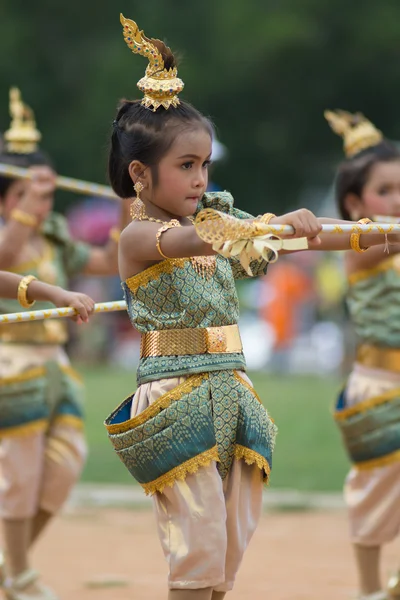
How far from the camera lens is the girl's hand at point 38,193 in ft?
19.2

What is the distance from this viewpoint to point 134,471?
13.1 ft

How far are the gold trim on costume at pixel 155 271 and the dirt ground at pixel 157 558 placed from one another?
2171 mm

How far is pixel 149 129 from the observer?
154 inches

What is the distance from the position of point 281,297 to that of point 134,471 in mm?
15491

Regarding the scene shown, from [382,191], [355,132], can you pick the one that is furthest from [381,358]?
[355,132]

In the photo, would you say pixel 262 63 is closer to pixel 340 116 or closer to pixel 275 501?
pixel 275 501

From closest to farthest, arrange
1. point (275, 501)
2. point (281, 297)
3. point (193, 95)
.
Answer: point (275, 501) < point (281, 297) < point (193, 95)

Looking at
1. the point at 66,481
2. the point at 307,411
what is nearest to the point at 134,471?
the point at 66,481

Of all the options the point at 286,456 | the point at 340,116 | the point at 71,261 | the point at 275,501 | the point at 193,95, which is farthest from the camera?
the point at 193,95

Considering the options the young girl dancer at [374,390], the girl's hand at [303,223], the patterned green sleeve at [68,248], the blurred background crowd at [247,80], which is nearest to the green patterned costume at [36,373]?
the patterned green sleeve at [68,248]

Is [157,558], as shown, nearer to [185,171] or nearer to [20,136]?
[20,136]

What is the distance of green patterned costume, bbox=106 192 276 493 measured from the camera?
3.89 metres

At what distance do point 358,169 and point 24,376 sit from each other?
169 centimetres

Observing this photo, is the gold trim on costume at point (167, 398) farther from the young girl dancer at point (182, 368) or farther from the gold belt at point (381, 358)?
the gold belt at point (381, 358)
